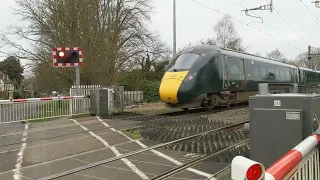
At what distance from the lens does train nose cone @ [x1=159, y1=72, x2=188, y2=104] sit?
567 inches

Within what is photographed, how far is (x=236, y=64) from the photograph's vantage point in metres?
17.4

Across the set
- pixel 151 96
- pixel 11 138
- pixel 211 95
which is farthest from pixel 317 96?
pixel 151 96

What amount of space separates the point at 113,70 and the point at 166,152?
863 inches

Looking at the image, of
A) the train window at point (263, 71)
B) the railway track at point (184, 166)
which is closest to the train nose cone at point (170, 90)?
the railway track at point (184, 166)

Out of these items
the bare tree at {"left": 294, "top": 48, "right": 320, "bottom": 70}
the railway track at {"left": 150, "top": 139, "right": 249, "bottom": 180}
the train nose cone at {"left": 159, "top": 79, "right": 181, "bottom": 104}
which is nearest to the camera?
the railway track at {"left": 150, "top": 139, "right": 249, "bottom": 180}

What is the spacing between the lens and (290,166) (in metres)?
2.21

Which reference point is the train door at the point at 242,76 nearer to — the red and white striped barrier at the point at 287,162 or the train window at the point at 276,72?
the train window at the point at 276,72

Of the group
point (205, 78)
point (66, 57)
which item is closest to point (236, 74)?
point (205, 78)

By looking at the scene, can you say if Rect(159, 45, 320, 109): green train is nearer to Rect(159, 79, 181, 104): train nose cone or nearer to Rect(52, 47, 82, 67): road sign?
Rect(159, 79, 181, 104): train nose cone

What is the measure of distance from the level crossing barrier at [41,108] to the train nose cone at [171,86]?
3.37 meters

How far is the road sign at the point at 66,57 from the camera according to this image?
543 inches

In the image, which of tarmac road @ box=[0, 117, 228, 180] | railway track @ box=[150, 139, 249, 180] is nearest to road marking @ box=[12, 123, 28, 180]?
tarmac road @ box=[0, 117, 228, 180]

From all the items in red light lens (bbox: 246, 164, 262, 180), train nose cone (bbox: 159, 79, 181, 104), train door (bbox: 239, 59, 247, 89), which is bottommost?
red light lens (bbox: 246, 164, 262, 180)

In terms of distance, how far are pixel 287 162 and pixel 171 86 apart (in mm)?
12381
